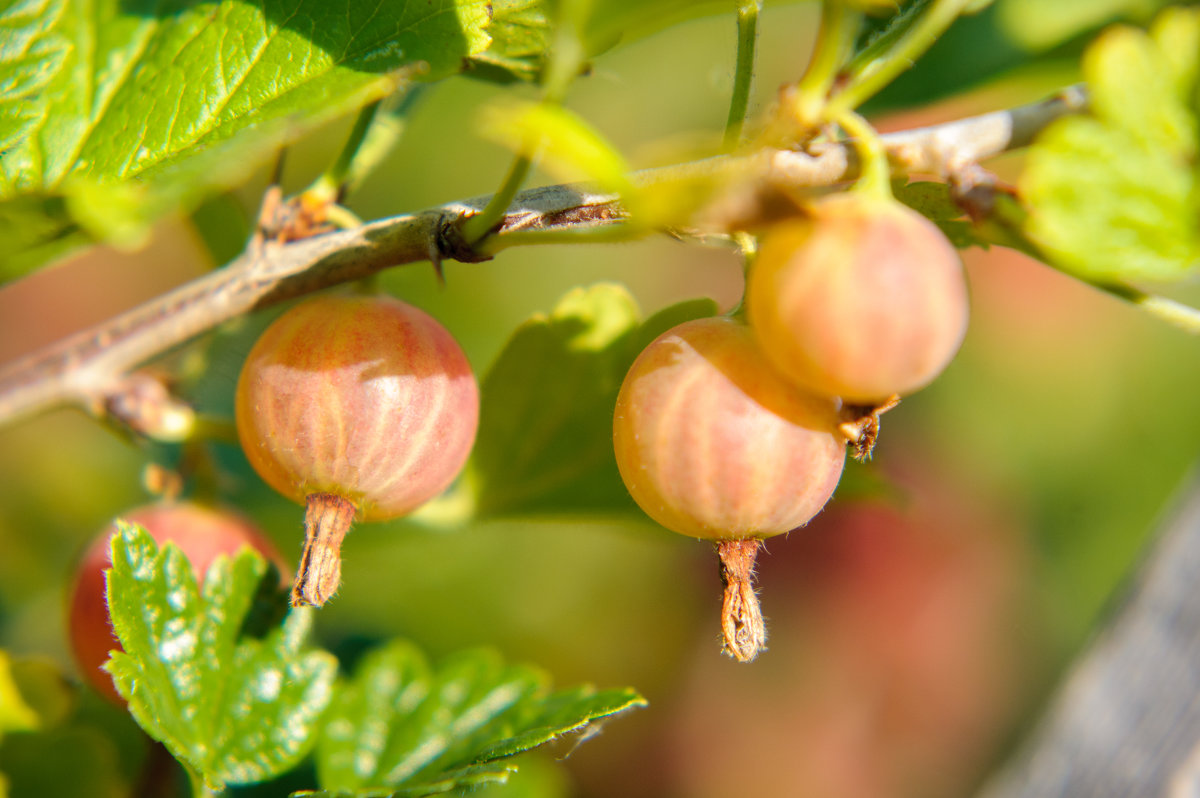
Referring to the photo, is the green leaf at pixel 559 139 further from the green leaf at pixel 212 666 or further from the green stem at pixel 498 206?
the green leaf at pixel 212 666

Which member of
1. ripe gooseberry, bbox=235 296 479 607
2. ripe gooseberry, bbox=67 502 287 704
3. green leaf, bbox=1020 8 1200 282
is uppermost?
green leaf, bbox=1020 8 1200 282

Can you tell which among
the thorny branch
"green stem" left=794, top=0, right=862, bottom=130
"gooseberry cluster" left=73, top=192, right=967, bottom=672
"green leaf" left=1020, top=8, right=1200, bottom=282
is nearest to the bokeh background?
the thorny branch

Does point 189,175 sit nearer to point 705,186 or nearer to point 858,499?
point 705,186

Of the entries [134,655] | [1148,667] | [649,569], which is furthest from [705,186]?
[649,569]

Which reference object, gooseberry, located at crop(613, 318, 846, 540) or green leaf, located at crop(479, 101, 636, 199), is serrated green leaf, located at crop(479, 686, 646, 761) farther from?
green leaf, located at crop(479, 101, 636, 199)

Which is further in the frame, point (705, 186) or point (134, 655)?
point (134, 655)

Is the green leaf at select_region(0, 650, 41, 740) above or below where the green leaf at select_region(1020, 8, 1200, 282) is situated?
below

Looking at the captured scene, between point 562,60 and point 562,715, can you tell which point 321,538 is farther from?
point 562,60

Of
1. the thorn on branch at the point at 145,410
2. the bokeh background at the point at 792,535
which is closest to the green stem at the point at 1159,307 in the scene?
the thorn on branch at the point at 145,410
